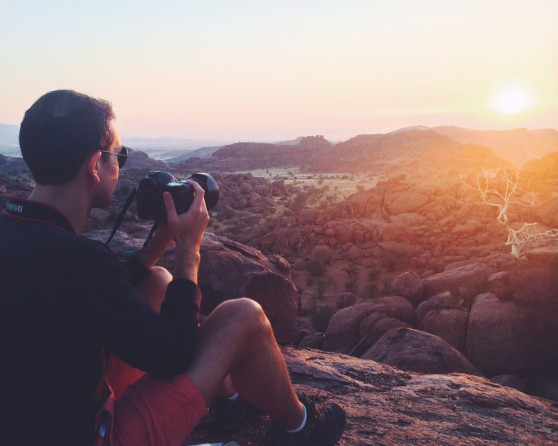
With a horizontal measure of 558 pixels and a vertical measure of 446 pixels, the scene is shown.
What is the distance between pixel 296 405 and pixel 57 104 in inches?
68.6

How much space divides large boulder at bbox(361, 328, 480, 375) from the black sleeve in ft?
13.8

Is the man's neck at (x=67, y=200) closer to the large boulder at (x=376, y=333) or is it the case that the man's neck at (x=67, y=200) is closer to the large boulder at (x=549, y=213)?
the large boulder at (x=376, y=333)

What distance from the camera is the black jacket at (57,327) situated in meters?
1.51

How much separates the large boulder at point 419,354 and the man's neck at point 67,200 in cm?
444

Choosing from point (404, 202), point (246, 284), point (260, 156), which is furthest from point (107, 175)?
point (260, 156)

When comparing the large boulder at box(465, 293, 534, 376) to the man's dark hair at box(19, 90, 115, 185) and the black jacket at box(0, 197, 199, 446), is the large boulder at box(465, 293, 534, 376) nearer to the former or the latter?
the black jacket at box(0, 197, 199, 446)

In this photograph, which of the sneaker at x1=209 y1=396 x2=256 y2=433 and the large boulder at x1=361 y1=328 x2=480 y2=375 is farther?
the large boulder at x1=361 y1=328 x2=480 y2=375

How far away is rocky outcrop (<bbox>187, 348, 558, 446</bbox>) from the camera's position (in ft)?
9.62

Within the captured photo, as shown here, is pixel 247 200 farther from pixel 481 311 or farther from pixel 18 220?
pixel 18 220

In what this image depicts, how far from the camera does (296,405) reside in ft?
7.58

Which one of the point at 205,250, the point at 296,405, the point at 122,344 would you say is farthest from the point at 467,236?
the point at 122,344

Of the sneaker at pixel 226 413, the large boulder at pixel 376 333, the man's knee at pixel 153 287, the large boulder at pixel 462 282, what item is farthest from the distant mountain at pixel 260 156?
the man's knee at pixel 153 287

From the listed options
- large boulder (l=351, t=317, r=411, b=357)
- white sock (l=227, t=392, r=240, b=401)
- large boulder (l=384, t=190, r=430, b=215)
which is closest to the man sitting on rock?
white sock (l=227, t=392, r=240, b=401)

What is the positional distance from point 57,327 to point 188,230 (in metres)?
0.67
